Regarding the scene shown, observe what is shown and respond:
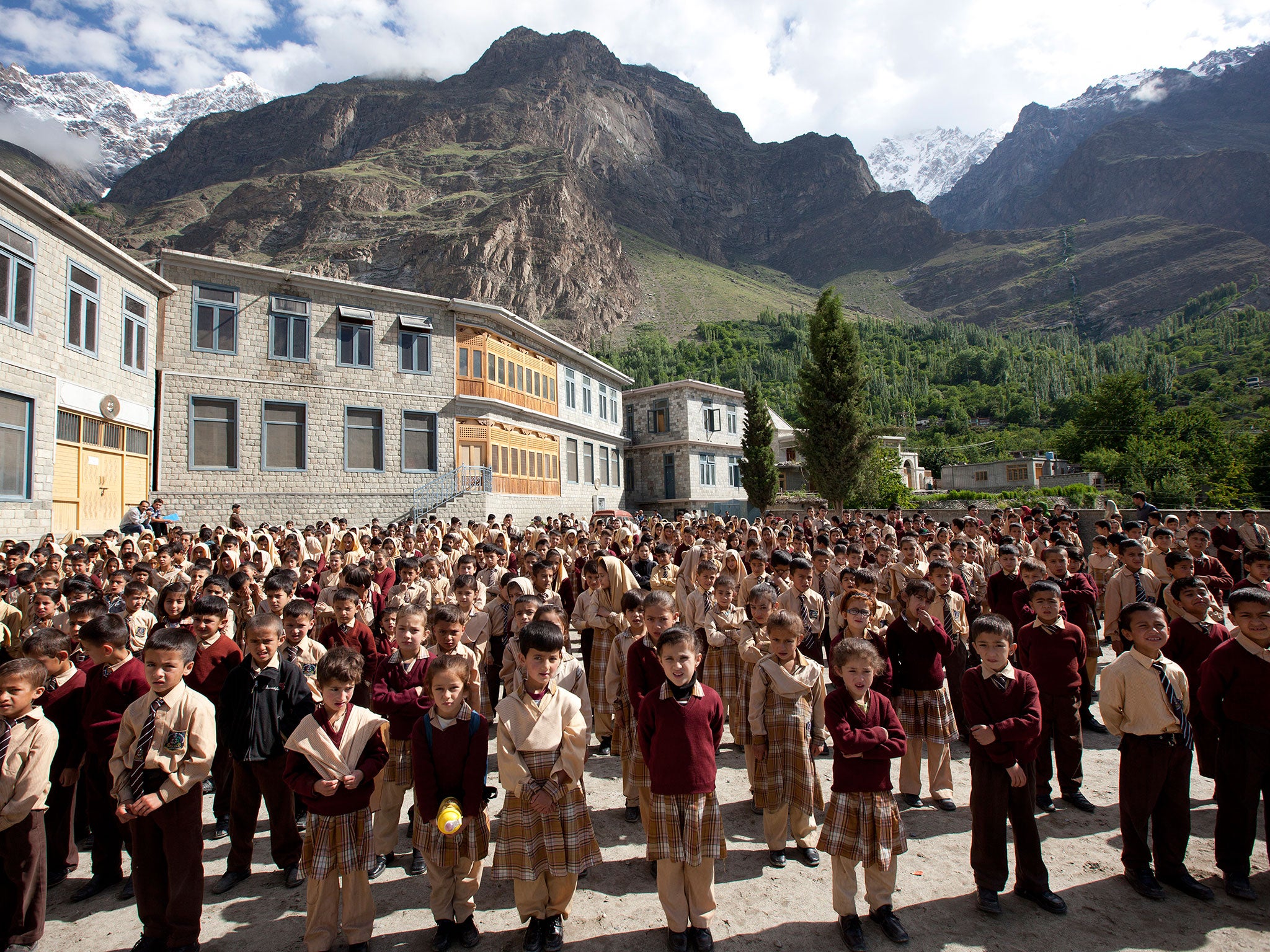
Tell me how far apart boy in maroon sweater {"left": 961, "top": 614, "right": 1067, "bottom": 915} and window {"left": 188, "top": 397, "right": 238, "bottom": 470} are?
67.0 ft

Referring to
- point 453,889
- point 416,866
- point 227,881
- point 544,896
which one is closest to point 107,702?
point 227,881

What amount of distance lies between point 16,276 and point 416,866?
15.3m

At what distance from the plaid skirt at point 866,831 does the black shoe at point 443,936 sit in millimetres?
1949

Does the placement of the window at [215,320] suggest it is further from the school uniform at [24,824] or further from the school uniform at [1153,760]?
the school uniform at [1153,760]

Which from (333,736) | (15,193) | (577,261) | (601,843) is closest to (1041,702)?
(601,843)

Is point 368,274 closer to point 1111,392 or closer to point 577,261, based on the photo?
point 577,261

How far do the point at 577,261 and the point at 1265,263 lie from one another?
356ft

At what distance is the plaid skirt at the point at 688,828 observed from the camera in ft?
10.7

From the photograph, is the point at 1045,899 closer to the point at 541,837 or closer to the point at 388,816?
the point at 541,837

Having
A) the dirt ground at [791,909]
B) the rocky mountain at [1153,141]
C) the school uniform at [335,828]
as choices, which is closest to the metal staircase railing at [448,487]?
the dirt ground at [791,909]

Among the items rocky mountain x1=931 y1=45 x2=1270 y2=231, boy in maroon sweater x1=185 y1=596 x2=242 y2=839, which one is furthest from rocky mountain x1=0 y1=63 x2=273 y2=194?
rocky mountain x1=931 y1=45 x2=1270 y2=231

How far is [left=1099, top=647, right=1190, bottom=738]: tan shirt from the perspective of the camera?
3.58 meters

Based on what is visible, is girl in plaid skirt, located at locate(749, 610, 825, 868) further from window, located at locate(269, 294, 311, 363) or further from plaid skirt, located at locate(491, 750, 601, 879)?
window, located at locate(269, 294, 311, 363)

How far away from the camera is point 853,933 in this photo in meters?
3.20
